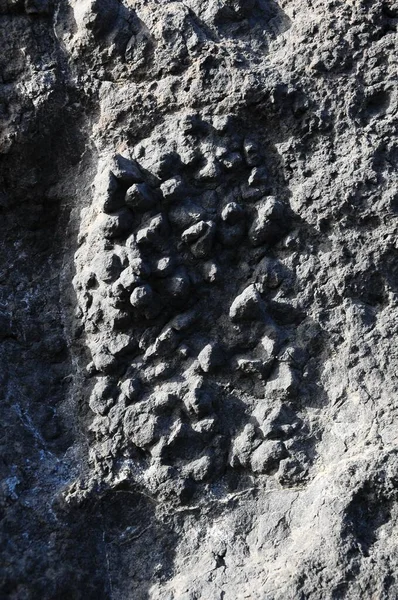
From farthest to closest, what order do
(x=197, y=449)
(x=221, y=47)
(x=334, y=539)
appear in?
(x=221, y=47), (x=197, y=449), (x=334, y=539)

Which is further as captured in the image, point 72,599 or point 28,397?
point 28,397

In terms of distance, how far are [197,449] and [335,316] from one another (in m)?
0.30

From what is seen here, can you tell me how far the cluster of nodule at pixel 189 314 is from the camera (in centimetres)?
132

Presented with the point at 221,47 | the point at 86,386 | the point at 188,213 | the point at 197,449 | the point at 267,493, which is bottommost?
the point at 267,493

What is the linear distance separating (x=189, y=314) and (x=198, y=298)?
0.03m

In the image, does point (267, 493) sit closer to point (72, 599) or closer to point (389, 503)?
point (389, 503)

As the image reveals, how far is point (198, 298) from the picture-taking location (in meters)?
1.38

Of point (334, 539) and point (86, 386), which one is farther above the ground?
point (86, 386)

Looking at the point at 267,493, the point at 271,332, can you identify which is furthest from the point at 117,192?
the point at 267,493

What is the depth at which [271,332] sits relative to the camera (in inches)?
52.7

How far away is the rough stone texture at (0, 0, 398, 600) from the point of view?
1.27 metres

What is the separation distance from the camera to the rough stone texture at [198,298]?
127 cm

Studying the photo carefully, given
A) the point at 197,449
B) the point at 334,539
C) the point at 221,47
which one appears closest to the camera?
the point at 334,539

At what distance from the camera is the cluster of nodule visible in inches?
51.8
